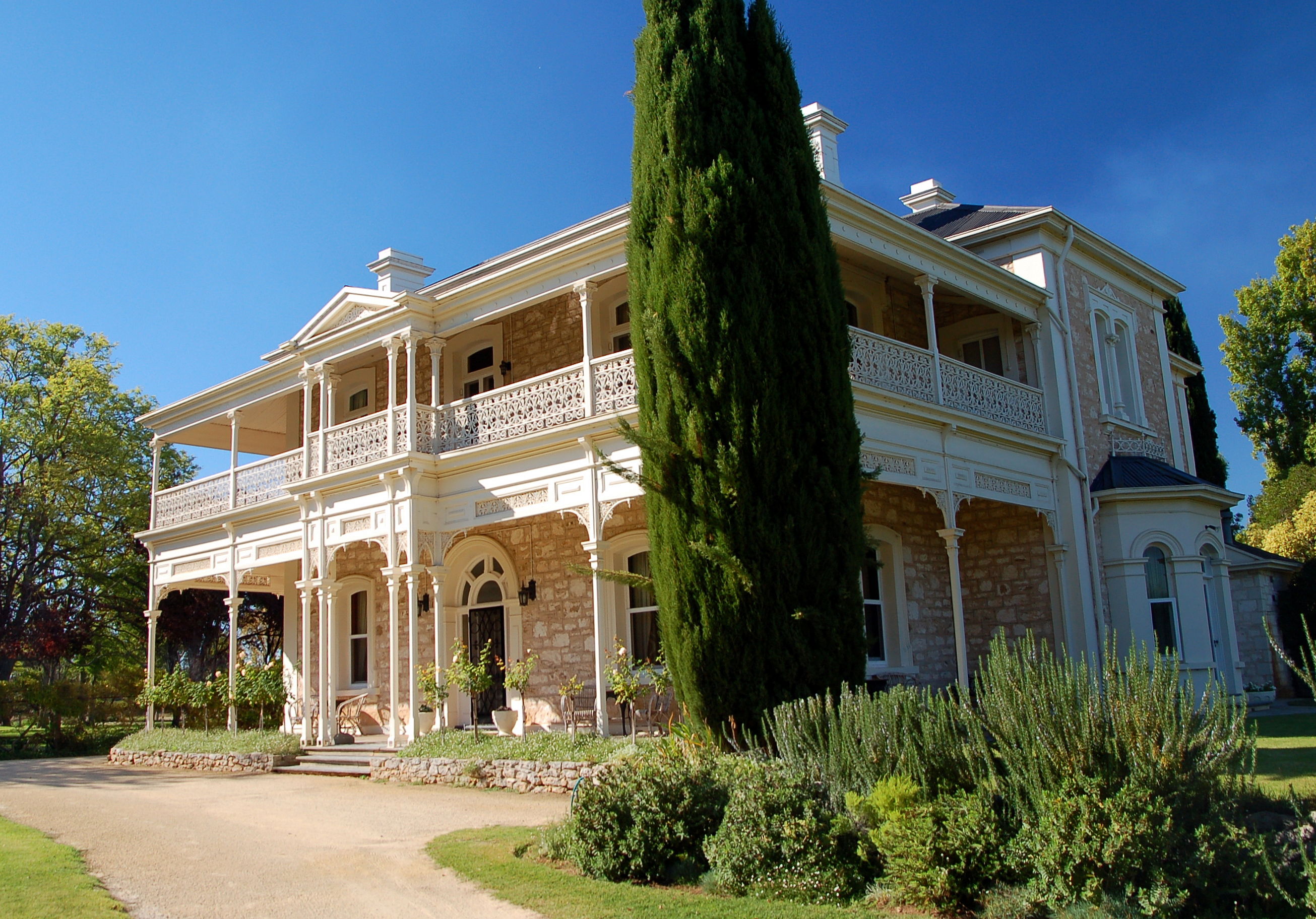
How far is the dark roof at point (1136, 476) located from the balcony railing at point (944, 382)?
5.05 feet

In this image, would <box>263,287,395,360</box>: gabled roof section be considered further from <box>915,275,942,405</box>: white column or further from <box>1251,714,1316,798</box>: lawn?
<box>1251,714,1316,798</box>: lawn

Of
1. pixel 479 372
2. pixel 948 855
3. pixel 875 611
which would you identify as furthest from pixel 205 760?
pixel 948 855

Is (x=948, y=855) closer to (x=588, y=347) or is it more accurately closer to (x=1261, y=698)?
(x=588, y=347)

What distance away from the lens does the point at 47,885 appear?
23.8 ft

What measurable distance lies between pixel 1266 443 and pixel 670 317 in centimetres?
2867

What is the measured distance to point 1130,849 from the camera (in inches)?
216

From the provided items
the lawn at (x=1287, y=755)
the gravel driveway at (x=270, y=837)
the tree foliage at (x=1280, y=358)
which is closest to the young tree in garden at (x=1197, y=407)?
the tree foliage at (x=1280, y=358)

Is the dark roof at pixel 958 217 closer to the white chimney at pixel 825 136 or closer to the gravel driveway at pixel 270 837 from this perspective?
the white chimney at pixel 825 136

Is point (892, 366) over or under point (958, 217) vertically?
under

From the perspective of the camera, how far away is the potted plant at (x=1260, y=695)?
1831 centimetres

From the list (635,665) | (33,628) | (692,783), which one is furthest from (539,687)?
(33,628)

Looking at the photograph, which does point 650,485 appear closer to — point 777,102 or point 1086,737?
point 777,102

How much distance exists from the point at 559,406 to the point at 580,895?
799cm

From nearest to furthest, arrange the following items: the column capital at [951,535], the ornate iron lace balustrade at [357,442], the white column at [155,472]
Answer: the column capital at [951,535]
the ornate iron lace balustrade at [357,442]
the white column at [155,472]
